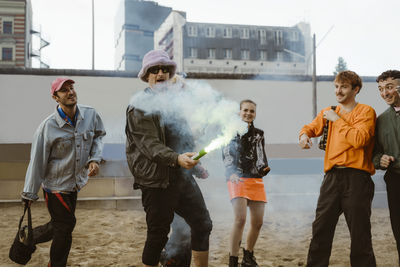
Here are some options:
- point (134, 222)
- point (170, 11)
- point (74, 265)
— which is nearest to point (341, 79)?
point (74, 265)

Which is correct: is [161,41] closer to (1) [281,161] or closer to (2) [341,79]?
(1) [281,161]

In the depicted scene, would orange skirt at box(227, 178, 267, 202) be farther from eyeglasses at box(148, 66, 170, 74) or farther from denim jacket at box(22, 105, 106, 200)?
eyeglasses at box(148, 66, 170, 74)

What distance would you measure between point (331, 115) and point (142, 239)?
12.4 ft

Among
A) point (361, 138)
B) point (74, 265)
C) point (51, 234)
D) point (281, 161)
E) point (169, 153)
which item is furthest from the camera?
point (281, 161)

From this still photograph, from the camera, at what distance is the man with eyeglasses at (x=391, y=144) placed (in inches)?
128

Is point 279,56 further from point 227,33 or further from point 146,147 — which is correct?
point 146,147

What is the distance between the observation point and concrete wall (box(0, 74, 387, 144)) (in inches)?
645

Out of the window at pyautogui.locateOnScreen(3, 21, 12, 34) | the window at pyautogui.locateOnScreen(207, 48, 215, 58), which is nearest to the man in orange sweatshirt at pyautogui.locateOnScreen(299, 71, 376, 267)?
the window at pyautogui.locateOnScreen(3, 21, 12, 34)

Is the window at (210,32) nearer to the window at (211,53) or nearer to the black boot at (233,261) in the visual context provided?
the window at (211,53)

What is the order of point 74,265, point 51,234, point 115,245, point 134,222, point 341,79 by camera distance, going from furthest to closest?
1. point 134,222
2. point 115,245
3. point 74,265
4. point 51,234
5. point 341,79

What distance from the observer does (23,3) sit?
36.4 metres

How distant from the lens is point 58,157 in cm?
366

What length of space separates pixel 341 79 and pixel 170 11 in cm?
7016

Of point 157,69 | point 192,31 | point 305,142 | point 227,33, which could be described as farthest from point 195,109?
point 227,33
